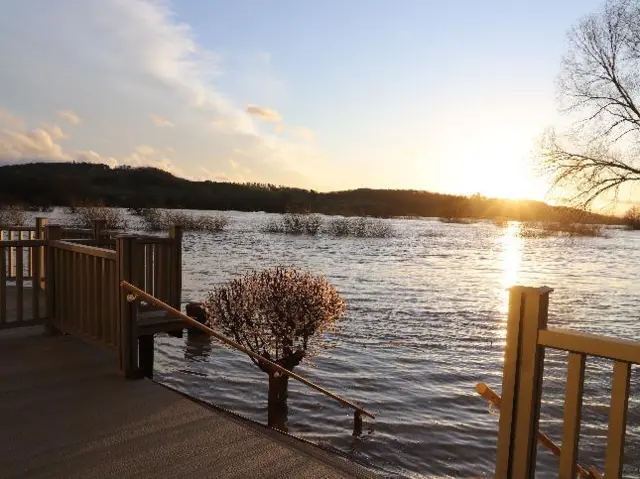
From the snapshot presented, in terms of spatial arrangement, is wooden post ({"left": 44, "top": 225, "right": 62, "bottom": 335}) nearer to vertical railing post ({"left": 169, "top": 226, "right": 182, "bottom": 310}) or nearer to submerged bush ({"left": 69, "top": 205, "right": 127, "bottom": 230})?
vertical railing post ({"left": 169, "top": 226, "right": 182, "bottom": 310})

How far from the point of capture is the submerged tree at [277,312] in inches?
316

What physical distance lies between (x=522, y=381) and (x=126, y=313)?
3620 millimetres

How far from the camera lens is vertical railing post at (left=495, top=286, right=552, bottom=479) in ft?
8.15

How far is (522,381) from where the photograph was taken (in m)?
2.54

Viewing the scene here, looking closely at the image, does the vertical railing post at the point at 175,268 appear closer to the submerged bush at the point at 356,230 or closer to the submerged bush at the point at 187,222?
the submerged bush at the point at 356,230

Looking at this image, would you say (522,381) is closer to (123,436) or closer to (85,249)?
(123,436)

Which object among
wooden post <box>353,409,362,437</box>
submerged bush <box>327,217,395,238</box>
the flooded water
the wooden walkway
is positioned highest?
the wooden walkway

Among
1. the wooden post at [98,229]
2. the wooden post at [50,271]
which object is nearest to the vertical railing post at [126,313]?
the wooden post at [50,271]

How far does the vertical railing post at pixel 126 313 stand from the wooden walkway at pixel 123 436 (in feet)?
0.53

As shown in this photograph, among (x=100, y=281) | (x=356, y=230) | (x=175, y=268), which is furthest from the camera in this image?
(x=356, y=230)

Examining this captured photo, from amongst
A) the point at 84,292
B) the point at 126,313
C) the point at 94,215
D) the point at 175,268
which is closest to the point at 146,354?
the point at 175,268

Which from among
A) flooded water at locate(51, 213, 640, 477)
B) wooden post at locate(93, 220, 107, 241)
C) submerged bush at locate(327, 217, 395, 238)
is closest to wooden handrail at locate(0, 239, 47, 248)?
wooden post at locate(93, 220, 107, 241)

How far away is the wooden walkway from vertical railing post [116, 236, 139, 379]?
0.16 m

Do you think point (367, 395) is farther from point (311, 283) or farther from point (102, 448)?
point (102, 448)
